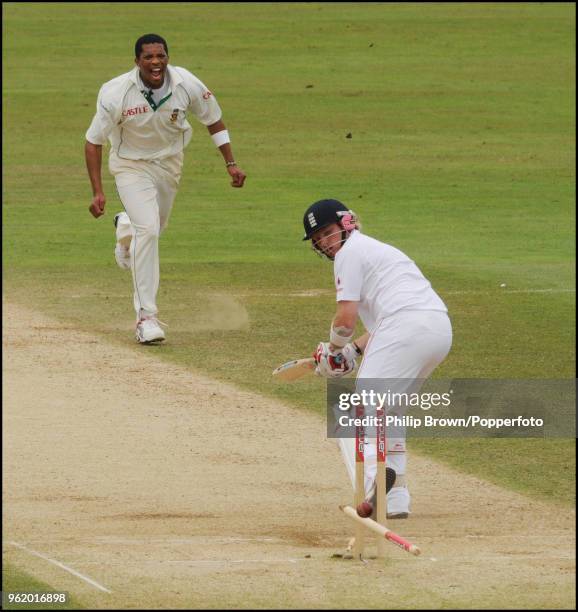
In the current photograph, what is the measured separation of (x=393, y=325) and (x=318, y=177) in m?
17.2

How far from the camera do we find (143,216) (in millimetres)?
13609

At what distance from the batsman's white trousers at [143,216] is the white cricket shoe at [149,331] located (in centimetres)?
6

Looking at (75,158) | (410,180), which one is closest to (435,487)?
(410,180)

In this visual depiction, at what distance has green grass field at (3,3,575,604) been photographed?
46.2ft

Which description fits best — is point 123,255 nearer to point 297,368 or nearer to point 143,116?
point 143,116

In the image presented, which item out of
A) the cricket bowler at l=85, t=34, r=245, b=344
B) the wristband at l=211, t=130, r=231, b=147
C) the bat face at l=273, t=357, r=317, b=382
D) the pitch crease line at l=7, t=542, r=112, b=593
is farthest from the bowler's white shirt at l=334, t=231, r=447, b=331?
the wristband at l=211, t=130, r=231, b=147

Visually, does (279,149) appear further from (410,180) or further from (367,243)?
(367,243)

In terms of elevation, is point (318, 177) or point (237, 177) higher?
point (318, 177)

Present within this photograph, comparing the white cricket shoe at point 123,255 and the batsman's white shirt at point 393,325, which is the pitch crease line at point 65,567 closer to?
the batsman's white shirt at point 393,325

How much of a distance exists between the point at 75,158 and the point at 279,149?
3451 millimetres

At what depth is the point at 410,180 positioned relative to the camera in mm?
25891

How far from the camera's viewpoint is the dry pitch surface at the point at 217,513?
763 centimetres

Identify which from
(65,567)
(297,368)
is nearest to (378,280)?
(297,368)

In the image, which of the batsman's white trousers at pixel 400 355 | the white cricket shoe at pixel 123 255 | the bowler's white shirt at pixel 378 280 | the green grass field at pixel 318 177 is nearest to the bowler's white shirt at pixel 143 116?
the white cricket shoe at pixel 123 255
